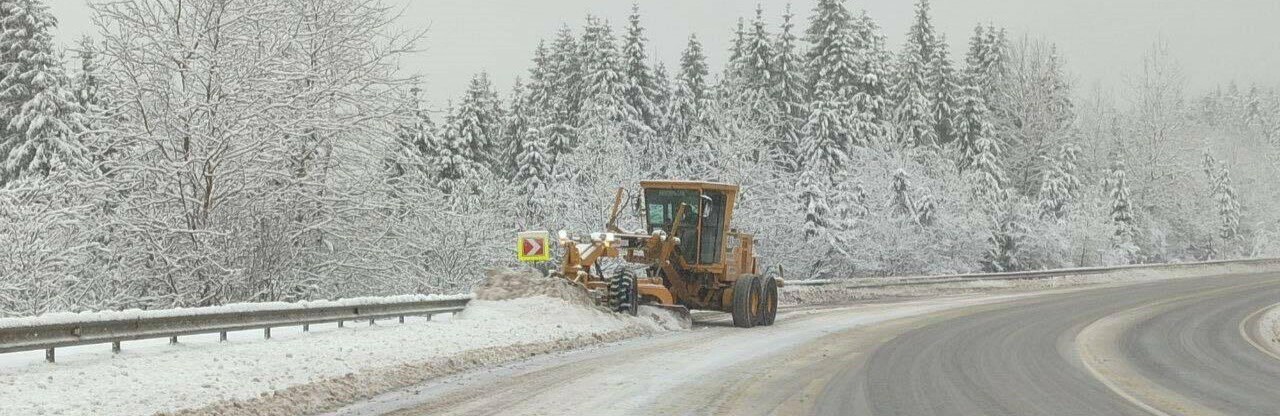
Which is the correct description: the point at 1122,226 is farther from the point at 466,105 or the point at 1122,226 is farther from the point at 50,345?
the point at 50,345

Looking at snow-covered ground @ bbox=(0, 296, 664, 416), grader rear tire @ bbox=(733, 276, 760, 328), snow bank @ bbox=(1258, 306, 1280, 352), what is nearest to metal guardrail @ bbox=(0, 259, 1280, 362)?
snow-covered ground @ bbox=(0, 296, 664, 416)

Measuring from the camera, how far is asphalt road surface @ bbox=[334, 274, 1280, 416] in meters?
9.99

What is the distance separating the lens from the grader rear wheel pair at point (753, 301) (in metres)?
20.4

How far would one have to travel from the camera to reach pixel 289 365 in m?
11.4

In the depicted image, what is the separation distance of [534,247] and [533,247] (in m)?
0.02

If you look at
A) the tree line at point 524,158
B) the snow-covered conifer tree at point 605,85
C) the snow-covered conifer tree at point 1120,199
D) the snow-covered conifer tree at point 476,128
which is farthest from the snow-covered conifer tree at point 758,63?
the snow-covered conifer tree at point 1120,199

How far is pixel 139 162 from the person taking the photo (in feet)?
57.7

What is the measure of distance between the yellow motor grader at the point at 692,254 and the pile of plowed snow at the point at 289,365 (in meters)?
3.17

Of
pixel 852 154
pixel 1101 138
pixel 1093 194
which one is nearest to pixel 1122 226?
pixel 1093 194

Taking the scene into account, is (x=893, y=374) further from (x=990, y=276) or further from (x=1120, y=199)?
(x=1120, y=199)

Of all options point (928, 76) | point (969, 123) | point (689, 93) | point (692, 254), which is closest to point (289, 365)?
point (692, 254)

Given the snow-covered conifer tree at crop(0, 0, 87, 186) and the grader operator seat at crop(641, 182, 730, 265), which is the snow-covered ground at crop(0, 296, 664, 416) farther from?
the snow-covered conifer tree at crop(0, 0, 87, 186)

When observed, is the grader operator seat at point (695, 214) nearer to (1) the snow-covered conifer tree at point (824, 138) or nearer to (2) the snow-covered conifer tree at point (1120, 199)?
(1) the snow-covered conifer tree at point (824, 138)

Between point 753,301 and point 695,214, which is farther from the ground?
point 695,214
